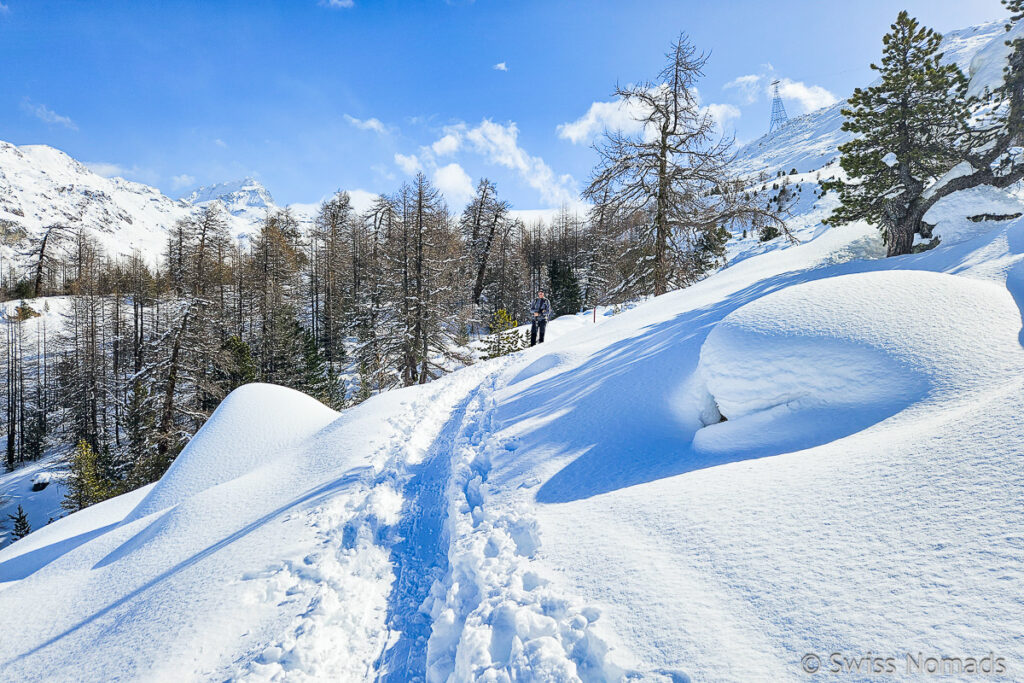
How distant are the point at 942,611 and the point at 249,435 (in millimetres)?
9159

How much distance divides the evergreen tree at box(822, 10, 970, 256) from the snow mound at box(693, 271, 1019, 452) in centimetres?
652

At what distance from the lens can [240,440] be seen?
7.50m

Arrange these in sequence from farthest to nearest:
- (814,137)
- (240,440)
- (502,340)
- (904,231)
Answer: (814,137)
(502,340)
(904,231)
(240,440)

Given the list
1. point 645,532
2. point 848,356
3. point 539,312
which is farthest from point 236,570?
point 539,312

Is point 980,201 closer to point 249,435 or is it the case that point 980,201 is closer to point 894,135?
point 894,135

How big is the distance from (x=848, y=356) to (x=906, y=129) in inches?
367

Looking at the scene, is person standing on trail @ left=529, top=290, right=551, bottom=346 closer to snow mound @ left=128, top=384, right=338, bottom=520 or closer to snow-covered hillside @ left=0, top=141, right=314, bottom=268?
snow mound @ left=128, top=384, right=338, bottom=520

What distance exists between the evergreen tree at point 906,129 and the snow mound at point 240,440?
45.6ft

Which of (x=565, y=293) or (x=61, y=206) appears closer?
(x=565, y=293)

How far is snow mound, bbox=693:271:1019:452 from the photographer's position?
3564 millimetres

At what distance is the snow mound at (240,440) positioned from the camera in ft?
22.0

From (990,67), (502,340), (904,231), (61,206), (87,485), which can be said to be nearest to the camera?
(904,231)

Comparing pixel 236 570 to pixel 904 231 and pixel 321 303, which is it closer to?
pixel 904 231

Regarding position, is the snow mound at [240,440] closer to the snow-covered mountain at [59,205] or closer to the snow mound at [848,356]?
the snow mound at [848,356]
